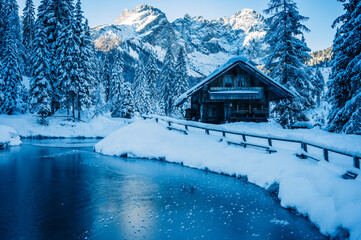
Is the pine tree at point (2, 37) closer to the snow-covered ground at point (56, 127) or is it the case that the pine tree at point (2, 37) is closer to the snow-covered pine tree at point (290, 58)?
the snow-covered ground at point (56, 127)

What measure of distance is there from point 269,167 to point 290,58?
16.0 metres

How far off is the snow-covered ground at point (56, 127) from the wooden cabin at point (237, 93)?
16.8m

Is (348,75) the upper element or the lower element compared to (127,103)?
lower

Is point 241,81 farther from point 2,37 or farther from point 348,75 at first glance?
point 2,37

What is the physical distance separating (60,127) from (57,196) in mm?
26855

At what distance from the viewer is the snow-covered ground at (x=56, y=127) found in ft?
97.3

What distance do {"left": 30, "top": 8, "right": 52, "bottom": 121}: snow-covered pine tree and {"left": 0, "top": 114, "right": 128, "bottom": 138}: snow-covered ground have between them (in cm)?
138

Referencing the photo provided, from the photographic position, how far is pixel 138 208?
659 cm

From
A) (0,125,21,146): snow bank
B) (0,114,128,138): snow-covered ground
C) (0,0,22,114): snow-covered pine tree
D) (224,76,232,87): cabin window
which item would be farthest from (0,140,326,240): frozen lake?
(0,0,22,114): snow-covered pine tree

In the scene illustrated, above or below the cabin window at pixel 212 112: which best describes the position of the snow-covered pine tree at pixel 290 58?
above

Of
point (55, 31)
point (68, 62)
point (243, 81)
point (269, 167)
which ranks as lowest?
point (269, 167)

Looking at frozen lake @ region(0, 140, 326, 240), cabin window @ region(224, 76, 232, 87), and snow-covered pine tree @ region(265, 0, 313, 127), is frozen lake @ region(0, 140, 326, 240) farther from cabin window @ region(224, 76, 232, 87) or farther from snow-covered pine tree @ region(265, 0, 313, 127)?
snow-covered pine tree @ region(265, 0, 313, 127)

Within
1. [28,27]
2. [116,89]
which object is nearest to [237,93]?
[116,89]

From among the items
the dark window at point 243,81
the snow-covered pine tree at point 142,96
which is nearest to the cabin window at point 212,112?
the dark window at point 243,81
